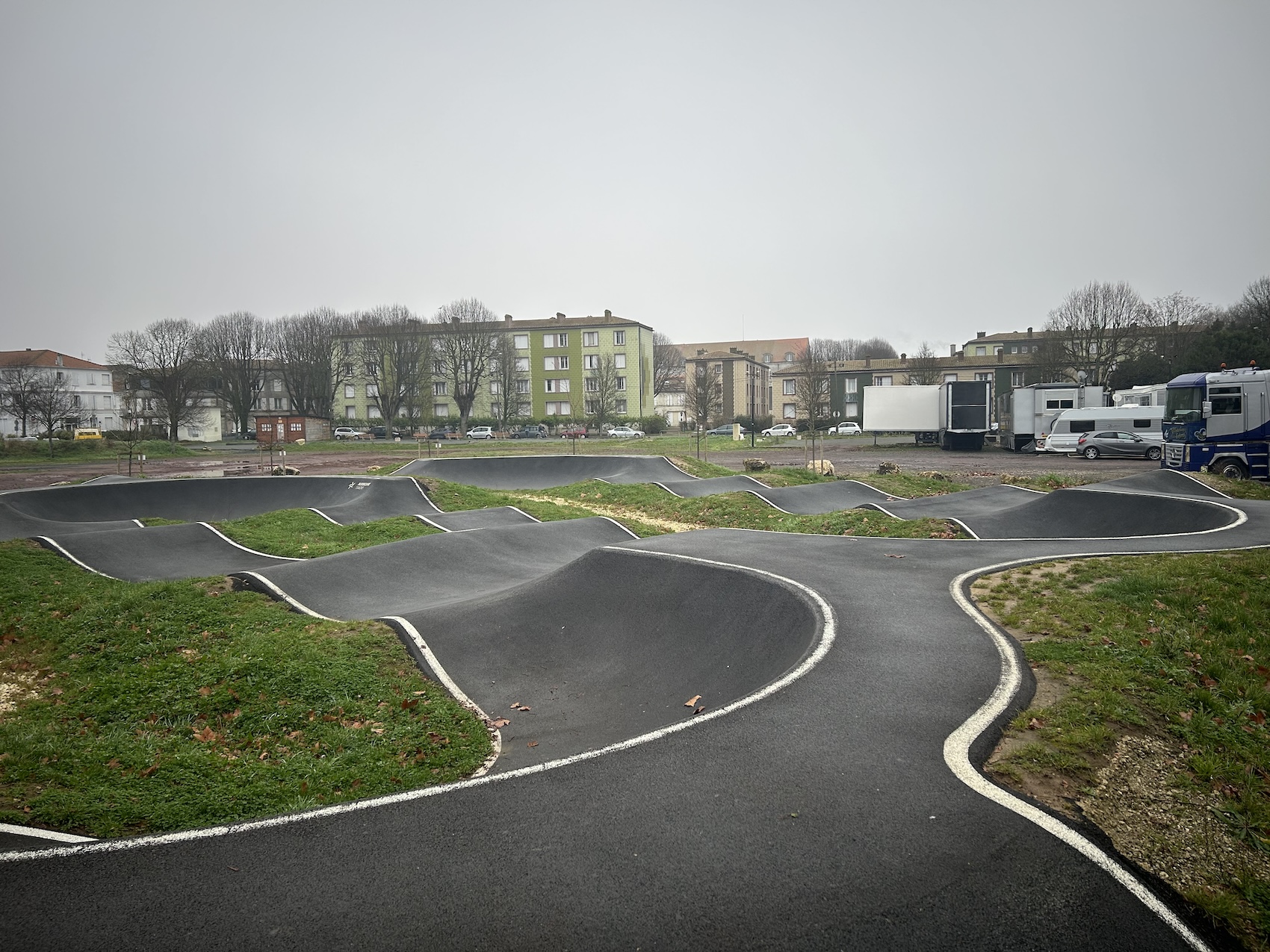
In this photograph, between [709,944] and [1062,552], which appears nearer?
[709,944]

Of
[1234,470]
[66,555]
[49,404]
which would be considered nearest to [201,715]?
[66,555]

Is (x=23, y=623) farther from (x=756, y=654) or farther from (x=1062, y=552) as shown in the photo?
(x=1062, y=552)

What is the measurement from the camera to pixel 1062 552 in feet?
40.2

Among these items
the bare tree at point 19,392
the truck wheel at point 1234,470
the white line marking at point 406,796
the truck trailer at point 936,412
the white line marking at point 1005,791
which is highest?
the bare tree at point 19,392

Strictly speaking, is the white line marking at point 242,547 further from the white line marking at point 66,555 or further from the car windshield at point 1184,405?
the car windshield at point 1184,405

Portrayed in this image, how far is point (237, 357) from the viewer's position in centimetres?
7444

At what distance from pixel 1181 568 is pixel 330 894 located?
10.4m

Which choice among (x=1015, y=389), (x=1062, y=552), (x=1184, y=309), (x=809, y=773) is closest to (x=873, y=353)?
(x=1184, y=309)

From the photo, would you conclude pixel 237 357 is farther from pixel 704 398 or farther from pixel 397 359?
pixel 704 398

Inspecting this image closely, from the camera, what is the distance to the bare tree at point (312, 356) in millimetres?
74375

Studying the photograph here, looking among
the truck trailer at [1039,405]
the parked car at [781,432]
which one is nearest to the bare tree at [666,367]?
the parked car at [781,432]

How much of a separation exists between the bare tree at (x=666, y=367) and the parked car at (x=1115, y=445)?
66.0 m

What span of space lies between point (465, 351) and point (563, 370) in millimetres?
13204

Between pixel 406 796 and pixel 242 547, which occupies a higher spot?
pixel 406 796
